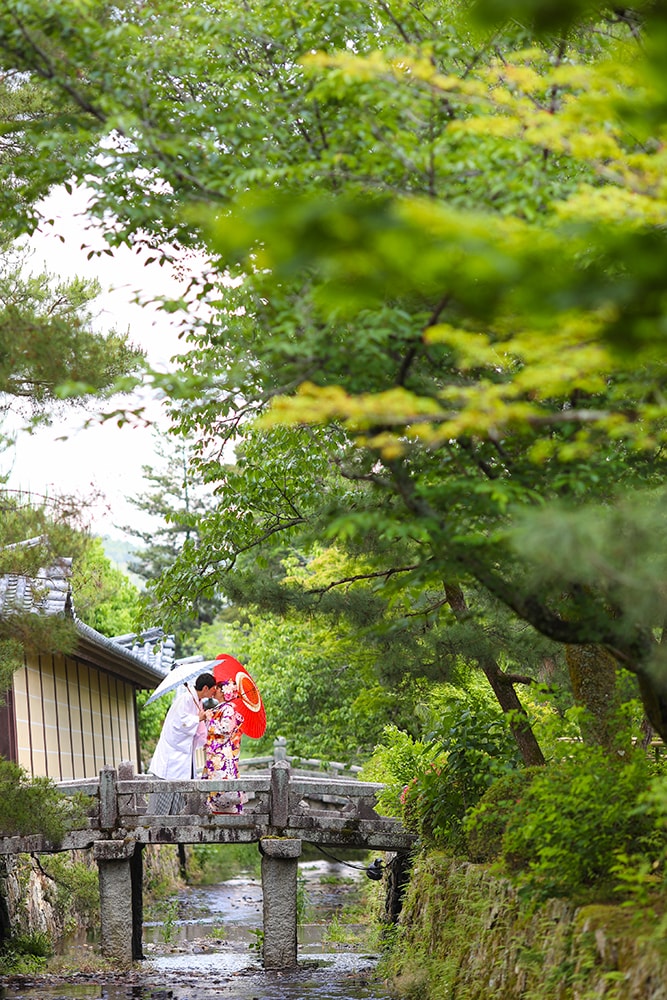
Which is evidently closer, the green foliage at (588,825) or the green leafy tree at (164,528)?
the green foliage at (588,825)

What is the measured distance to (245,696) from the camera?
64.7ft

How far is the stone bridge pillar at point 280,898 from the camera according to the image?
54.3ft

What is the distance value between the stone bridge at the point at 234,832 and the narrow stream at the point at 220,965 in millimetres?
535

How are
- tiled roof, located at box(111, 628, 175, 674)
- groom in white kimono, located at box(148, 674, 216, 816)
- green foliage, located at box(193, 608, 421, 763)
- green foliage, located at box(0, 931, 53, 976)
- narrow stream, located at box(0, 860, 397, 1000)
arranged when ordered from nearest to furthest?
narrow stream, located at box(0, 860, 397, 1000) → green foliage, located at box(0, 931, 53, 976) → groom in white kimono, located at box(148, 674, 216, 816) → green foliage, located at box(193, 608, 421, 763) → tiled roof, located at box(111, 628, 175, 674)

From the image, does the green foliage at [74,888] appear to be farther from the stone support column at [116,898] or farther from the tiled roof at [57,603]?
the tiled roof at [57,603]

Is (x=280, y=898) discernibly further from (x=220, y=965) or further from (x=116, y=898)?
(x=116, y=898)

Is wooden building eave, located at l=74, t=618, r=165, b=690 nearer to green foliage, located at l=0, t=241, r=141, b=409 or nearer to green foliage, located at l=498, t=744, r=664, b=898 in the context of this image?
green foliage, located at l=0, t=241, r=141, b=409

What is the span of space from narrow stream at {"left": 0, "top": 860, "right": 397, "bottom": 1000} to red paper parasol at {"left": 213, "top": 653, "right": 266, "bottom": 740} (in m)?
3.16

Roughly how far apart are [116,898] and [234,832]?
182cm

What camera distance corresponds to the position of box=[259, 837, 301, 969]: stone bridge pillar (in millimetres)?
16562

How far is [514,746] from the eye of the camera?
12891 mm

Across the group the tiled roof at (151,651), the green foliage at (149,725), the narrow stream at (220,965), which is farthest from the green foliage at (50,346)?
the green foliage at (149,725)

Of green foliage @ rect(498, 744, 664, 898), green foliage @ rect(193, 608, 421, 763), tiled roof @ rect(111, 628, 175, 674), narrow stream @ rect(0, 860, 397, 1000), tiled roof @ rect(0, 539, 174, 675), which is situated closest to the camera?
green foliage @ rect(498, 744, 664, 898)

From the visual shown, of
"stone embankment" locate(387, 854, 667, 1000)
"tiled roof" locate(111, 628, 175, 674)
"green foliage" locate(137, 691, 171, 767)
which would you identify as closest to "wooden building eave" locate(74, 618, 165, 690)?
"tiled roof" locate(111, 628, 175, 674)
